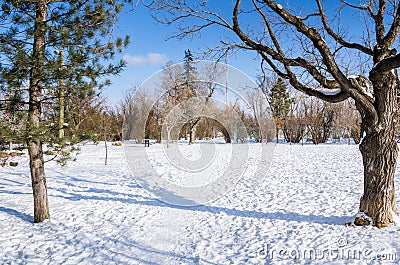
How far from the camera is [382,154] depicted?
3547 mm

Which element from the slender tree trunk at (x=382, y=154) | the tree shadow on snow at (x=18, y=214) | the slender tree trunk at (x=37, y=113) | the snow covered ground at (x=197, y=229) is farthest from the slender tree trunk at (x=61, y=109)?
the slender tree trunk at (x=382, y=154)

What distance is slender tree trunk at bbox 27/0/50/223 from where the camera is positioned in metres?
3.61

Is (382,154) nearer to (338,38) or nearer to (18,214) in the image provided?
(338,38)

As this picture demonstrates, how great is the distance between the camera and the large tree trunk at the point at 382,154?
3.54 m

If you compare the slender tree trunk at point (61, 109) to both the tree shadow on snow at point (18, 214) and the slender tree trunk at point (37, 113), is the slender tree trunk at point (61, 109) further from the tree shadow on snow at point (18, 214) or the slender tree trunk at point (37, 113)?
the tree shadow on snow at point (18, 214)

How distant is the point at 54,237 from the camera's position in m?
3.75

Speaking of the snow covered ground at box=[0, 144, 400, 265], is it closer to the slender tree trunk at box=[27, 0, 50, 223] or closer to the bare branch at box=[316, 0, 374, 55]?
the slender tree trunk at box=[27, 0, 50, 223]

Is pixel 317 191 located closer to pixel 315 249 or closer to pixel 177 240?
pixel 315 249

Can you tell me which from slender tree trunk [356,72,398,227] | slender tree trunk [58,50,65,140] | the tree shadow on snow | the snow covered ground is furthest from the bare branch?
the tree shadow on snow

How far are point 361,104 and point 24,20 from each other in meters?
4.94

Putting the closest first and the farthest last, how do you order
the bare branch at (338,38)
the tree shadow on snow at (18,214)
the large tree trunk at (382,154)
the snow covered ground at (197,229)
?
1. the snow covered ground at (197,229)
2. the large tree trunk at (382,154)
3. the bare branch at (338,38)
4. the tree shadow on snow at (18,214)

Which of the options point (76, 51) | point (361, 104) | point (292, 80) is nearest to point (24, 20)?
point (76, 51)

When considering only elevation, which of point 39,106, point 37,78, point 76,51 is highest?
point 76,51

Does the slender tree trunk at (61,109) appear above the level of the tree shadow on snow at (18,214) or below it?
above
